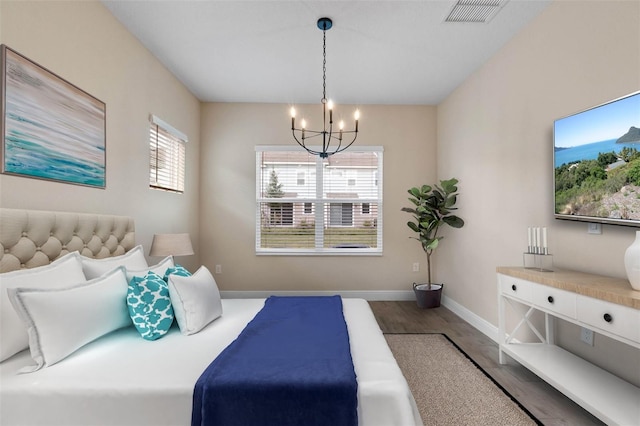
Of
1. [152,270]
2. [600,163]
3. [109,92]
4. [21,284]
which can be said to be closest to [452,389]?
[600,163]

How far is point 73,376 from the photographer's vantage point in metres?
1.32

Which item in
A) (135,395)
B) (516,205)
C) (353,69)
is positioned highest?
(353,69)

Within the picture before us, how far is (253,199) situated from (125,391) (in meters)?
3.38

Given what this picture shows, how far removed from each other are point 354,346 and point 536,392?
1.42 metres

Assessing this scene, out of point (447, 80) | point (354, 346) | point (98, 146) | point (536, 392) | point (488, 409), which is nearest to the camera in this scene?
point (354, 346)

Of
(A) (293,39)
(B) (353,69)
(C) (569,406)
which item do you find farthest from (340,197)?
(C) (569,406)

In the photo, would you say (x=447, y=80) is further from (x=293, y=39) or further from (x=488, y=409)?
(x=488, y=409)

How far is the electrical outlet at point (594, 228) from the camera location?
6.49 ft

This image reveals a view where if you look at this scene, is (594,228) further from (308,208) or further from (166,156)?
(166,156)

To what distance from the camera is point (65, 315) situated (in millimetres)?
1454

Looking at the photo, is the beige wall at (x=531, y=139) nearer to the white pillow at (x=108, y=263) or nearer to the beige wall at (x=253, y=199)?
the beige wall at (x=253, y=199)

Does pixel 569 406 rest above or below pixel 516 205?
below

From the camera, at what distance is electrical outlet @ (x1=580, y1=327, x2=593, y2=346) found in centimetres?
200

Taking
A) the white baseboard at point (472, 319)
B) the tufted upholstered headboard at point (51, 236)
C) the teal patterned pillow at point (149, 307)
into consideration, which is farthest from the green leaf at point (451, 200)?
the tufted upholstered headboard at point (51, 236)
